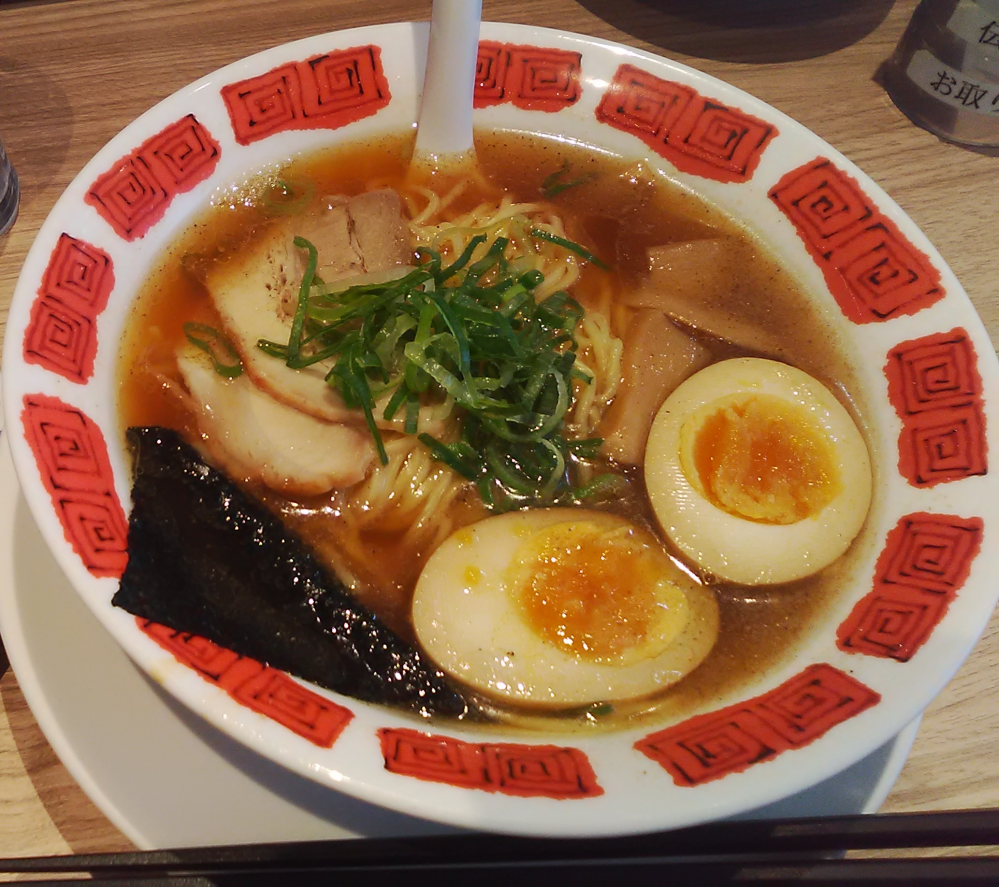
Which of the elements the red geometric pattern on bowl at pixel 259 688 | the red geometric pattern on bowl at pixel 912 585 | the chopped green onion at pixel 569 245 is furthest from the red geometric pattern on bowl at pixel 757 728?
the chopped green onion at pixel 569 245

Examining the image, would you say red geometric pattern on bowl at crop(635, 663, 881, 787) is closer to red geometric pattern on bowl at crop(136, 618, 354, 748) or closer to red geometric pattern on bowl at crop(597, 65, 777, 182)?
red geometric pattern on bowl at crop(136, 618, 354, 748)

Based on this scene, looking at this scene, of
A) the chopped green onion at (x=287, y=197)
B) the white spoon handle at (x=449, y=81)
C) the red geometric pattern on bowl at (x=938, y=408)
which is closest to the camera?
the red geometric pattern on bowl at (x=938, y=408)

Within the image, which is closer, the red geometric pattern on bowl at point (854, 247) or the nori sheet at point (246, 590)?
the nori sheet at point (246, 590)

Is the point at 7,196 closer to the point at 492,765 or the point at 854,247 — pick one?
the point at 492,765

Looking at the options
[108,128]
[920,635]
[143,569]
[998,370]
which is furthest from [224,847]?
[108,128]

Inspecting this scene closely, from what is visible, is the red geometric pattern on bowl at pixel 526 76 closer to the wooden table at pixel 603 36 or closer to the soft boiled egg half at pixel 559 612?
the wooden table at pixel 603 36

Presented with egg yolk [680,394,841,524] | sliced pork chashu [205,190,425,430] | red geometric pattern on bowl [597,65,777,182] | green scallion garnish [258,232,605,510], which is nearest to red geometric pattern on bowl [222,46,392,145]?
sliced pork chashu [205,190,425,430]

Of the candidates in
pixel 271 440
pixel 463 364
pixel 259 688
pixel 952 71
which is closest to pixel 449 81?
pixel 463 364
